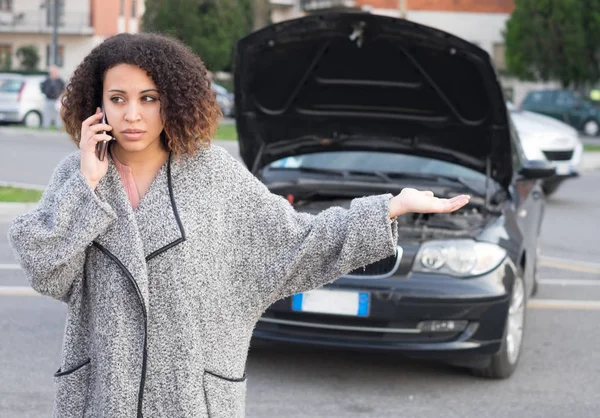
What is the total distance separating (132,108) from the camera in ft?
8.68

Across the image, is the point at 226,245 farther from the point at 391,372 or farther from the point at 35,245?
the point at 391,372

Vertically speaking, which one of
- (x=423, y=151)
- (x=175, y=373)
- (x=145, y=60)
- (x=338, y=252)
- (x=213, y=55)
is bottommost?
(x=213, y=55)

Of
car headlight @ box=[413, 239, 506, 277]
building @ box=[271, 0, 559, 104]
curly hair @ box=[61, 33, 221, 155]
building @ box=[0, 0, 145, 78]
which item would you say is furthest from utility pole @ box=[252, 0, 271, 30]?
building @ box=[0, 0, 145, 78]

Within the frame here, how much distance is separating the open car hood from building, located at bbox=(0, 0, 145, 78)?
57.8m

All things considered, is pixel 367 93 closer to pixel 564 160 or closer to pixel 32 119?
pixel 564 160

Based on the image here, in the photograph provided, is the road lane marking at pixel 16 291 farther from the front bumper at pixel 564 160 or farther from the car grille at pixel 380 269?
the front bumper at pixel 564 160

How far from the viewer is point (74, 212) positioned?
2.55m

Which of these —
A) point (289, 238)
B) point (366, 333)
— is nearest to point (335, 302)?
point (366, 333)

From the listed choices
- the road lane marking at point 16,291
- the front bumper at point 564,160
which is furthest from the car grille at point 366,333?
the front bumper at point 564,160

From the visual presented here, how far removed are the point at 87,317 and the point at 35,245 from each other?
23cm

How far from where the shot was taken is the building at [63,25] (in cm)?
6406

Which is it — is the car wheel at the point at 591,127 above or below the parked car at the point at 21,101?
below

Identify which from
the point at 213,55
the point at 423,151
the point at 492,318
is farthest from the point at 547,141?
the point at 213,55

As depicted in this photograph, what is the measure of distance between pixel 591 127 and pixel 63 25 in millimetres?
36228
